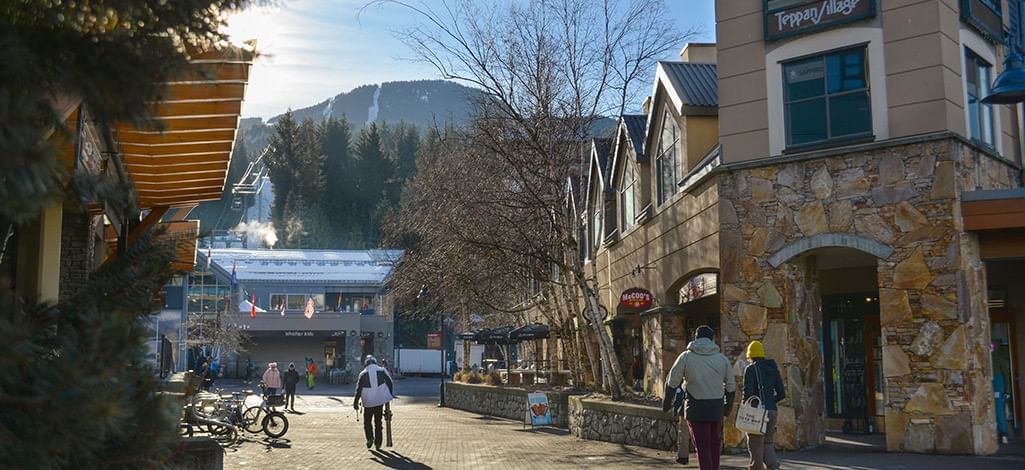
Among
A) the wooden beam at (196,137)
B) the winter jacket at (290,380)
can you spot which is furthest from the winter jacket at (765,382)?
the winter jacket at (290,380)

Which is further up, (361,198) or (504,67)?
(361,198)

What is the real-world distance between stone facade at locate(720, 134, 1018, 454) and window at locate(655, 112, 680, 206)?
423 centimetres

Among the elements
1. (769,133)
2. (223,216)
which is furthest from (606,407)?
(223,216)

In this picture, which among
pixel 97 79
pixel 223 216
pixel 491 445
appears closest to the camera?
pixel 97 79

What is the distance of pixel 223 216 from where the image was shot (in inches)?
5118

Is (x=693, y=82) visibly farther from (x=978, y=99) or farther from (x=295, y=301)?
(x=295, y=301)

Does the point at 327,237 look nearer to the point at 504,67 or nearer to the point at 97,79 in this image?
the point at 504,67

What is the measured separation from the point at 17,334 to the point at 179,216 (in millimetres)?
14482

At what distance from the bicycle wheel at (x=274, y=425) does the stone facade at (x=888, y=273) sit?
9.74 meters

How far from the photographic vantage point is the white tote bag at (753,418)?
38.3ft

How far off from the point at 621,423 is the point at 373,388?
462 centimetres

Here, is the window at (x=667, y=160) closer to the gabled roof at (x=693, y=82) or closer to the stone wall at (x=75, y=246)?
the gabled roof at (x=693, y=82)

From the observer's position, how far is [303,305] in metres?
69.3

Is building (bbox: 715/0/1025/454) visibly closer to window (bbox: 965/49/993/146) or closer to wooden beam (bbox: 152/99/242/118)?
window (bbox: 965/49/993/146)
